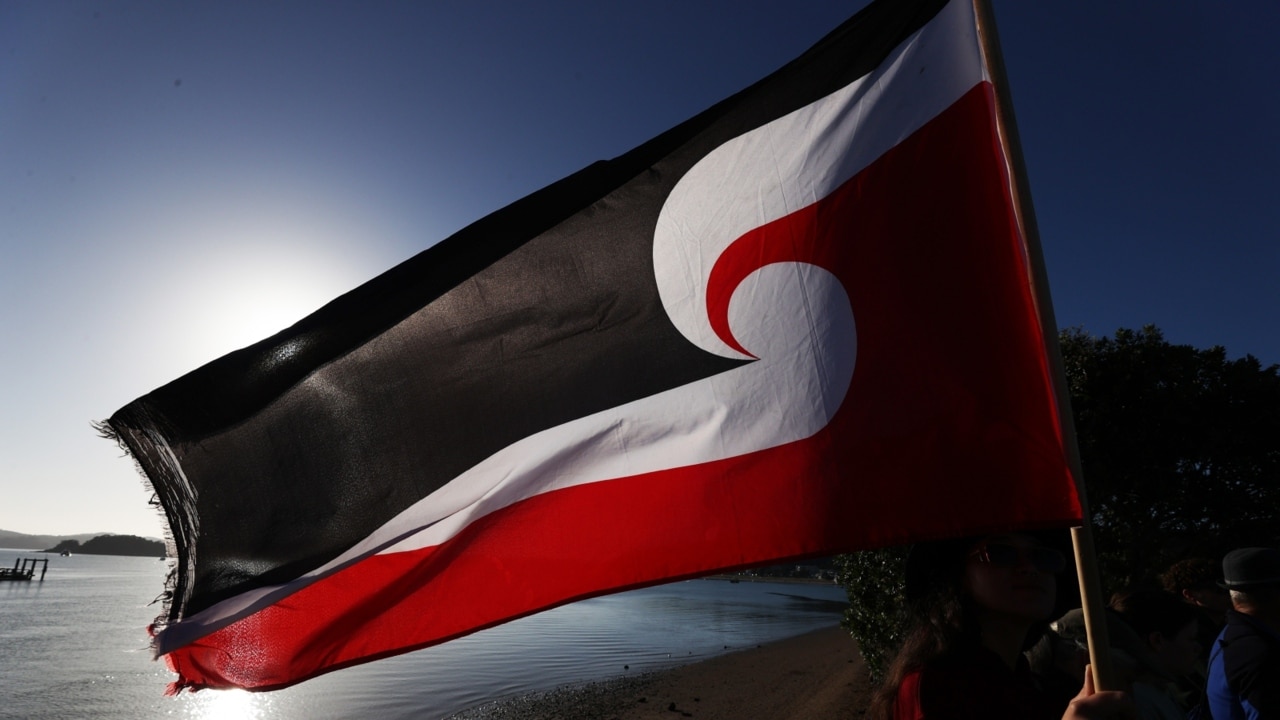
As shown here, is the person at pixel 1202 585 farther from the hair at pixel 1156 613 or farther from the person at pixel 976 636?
the person at pixel 976 636

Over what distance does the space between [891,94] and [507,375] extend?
1886mm

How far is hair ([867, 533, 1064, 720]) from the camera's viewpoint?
6.23 ft

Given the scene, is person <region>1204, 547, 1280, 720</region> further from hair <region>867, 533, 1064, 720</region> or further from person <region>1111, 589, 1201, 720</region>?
hair <region>867, 533, 1064, 720</region>

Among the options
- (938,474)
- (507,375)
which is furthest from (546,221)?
(938,474)

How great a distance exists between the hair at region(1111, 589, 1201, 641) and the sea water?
10.6 m

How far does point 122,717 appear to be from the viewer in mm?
20766

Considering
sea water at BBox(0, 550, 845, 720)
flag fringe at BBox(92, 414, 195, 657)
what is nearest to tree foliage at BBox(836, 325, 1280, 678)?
sea water at BBox(0, 550, 845, 720)

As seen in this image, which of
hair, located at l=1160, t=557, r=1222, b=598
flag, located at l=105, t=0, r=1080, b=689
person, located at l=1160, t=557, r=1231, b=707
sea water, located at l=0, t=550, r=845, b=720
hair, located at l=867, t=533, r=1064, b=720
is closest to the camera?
hair, located at l=867, t=533, r=1064, b=720

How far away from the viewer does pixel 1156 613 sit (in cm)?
362

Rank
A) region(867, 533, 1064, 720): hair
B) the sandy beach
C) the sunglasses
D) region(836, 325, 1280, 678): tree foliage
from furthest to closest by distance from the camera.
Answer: the sandy beach, region(836, 325, 1280, 678): tree foliage, the sunglasses, region(867, 533, 1064, 720): hair

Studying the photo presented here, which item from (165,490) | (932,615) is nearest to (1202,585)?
(932,615)

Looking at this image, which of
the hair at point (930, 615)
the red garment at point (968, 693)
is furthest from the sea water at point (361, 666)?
the red garment at point (968, 693)

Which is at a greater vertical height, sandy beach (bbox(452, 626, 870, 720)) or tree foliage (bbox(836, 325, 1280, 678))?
tree foliage (bbox(836, 325, 1280, 678))

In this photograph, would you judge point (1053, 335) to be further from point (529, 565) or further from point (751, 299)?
point (529, 565)
